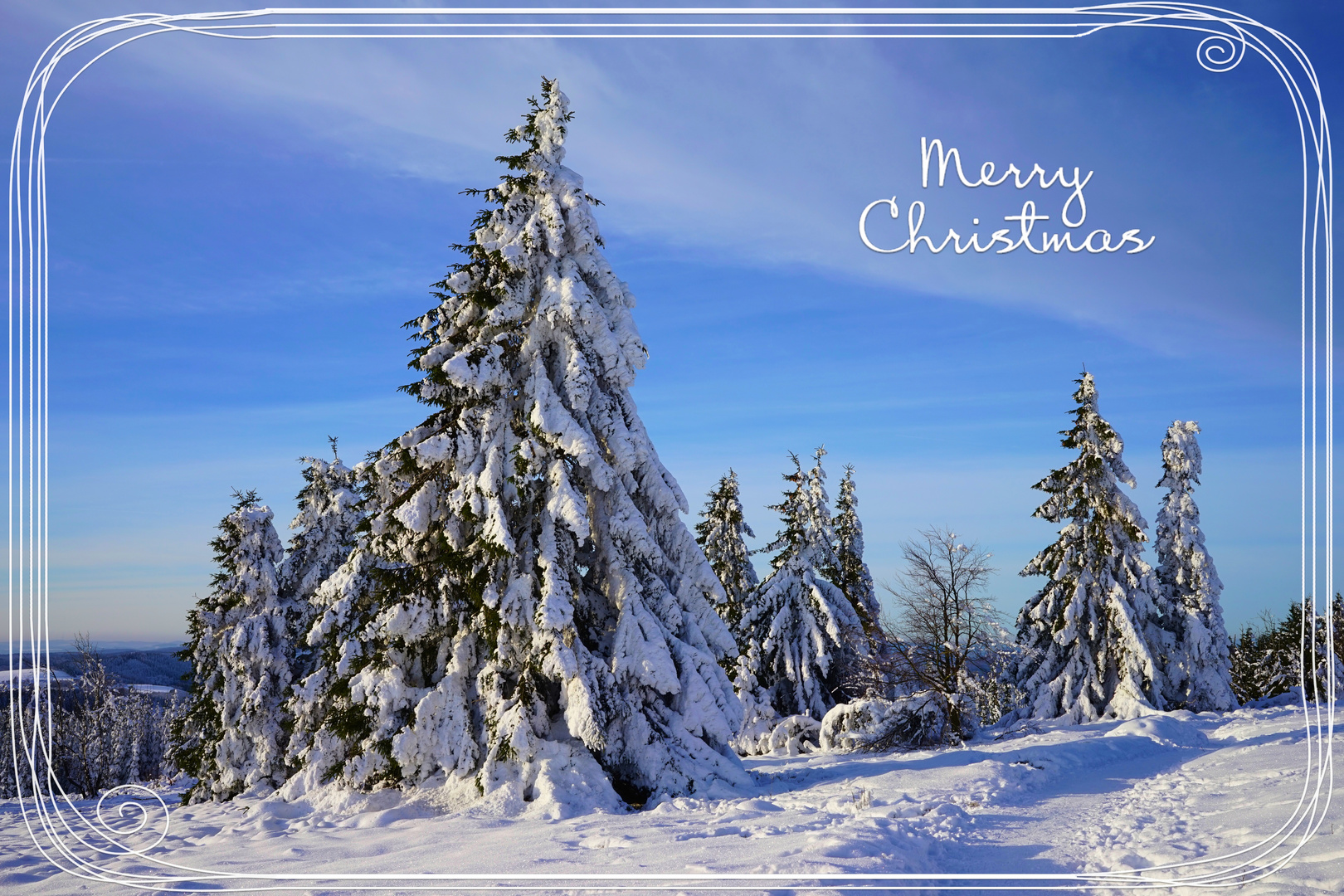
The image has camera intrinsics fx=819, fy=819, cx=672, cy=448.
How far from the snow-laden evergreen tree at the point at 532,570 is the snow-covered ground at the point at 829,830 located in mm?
1091

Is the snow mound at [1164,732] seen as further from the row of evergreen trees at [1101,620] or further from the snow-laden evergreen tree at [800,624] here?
the snow-laden evergreen tree at [800,624]

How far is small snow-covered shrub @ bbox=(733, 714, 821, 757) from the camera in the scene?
23516mm

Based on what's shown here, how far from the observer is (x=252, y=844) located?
10.4 meters

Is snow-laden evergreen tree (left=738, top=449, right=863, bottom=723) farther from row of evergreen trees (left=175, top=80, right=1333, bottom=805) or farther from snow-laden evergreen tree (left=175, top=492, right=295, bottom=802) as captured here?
snow-laden evergreen tree (left=175, top=492, right=295, bottom=802)

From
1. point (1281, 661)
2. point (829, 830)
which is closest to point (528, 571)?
point (829, 830)

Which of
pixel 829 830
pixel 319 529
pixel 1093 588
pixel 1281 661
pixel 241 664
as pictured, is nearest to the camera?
pixel 829 830

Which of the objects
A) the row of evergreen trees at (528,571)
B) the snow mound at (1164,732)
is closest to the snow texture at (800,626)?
the snow mound at (1164,732)

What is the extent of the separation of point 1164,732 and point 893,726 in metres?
7.73

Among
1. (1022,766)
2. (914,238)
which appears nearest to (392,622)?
(914,238)

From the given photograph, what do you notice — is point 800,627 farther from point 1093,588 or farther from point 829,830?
point 829,830

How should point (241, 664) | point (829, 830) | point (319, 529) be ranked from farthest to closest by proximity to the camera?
1. point (319, 529)
2. point (241, 664)
3. point (829, 830)

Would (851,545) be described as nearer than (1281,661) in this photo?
Yes

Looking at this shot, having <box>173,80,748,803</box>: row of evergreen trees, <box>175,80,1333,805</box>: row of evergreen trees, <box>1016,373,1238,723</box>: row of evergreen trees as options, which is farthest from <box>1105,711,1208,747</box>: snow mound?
<box>173,80,748,803</box>: row of evergreen trees

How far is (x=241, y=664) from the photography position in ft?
76.3
